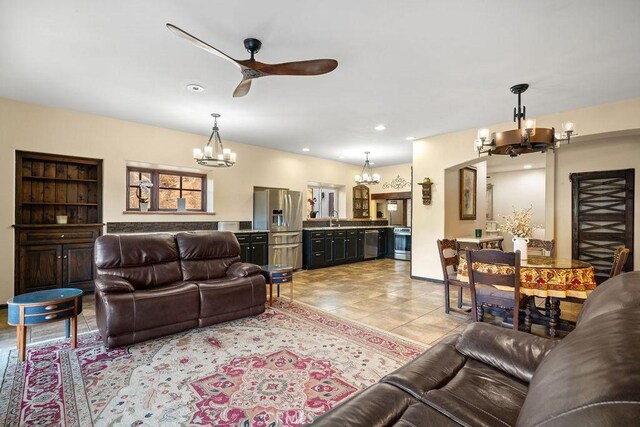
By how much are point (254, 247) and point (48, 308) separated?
3793 millimetres

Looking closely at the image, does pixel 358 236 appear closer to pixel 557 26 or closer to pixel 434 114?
pixel 434 114

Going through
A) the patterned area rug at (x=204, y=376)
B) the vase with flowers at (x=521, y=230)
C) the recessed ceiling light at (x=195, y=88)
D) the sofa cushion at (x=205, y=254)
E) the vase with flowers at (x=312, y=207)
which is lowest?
the patterned area rug at (x=204, y=376)

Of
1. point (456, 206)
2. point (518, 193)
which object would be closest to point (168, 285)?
point (456, 206)

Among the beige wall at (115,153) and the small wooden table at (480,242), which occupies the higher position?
the beige wall at (115,153)

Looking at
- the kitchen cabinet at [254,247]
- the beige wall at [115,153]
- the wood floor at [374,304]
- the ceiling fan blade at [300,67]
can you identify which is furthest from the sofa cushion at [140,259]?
the ceiling fan blade at [300,67]

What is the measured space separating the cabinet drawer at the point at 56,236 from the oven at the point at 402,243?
6.79 metres

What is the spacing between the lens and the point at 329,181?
8.50 metres

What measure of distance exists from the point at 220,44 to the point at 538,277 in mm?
3641

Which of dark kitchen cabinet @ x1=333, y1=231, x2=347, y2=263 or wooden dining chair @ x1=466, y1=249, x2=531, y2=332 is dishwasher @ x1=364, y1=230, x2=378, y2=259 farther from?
wooden dining chair @ x1=466, y1=249, x2=531, y2=332

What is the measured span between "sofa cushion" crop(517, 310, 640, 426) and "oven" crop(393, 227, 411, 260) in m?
Result: 7.46

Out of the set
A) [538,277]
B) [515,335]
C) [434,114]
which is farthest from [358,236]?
[515,335]

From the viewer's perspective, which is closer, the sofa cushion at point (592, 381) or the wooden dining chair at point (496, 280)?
the sofa cushion at point (592, 381)

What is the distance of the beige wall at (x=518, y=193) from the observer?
905 centimetres

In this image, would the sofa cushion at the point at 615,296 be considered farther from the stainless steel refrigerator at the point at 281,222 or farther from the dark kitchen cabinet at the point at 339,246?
the dark kitchen cabinet at the point at 339,246
